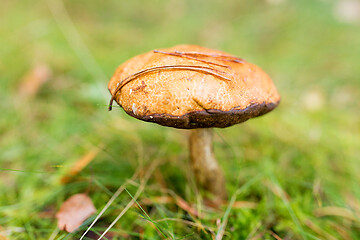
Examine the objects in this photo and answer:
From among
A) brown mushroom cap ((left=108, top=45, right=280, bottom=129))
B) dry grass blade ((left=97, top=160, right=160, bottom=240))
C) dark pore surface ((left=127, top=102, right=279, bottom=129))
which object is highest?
brown mushroom cap ((left=108, top=45, right=280, bottom=129))

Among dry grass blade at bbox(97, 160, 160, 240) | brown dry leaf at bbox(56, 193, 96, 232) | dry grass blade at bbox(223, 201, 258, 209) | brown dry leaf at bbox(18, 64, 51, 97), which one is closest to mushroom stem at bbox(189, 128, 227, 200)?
dry grass blade at bbox(223, 201, 258, 209)

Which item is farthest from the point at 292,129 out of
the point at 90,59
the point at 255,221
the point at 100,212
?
the point at 90,59

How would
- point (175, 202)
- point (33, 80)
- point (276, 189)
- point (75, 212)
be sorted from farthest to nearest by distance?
point (33, 80) < point (276, 189) < point (175, 202) < point (75, 212)

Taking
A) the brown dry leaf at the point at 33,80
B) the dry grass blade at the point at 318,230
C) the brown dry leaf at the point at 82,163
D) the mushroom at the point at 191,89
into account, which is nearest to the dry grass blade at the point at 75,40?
the brown dry leaf at the point at 33,80

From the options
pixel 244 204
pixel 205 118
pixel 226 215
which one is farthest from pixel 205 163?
pixel 205 118

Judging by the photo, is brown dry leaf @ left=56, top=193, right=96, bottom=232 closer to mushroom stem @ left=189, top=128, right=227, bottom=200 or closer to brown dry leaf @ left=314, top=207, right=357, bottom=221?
mushroom stem @ left=189, top=128, right=227, bottom=200

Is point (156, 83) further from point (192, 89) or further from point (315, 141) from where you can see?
point (315, 141)

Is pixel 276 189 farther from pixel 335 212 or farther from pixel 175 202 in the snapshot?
pixel 175 202
